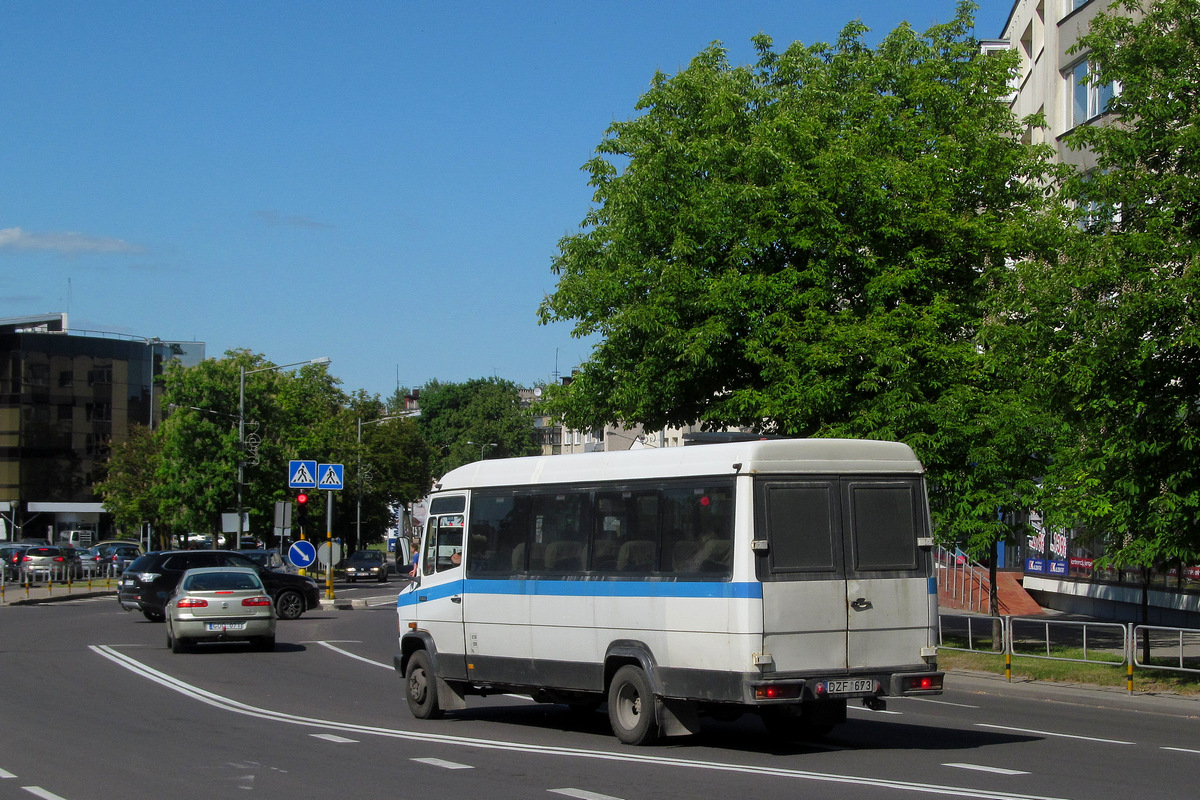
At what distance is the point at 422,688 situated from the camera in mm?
Answer: 14422

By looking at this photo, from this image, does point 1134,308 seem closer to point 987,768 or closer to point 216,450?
point 987,768

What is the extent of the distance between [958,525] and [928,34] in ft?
35.4

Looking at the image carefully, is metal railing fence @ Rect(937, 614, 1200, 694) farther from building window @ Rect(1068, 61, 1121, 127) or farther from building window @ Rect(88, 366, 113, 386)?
building window @ Rect(88, 366, 113, 386)

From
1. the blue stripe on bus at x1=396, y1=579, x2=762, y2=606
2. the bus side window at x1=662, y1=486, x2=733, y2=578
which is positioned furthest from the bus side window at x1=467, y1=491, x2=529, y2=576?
the bus side window at x1=662, y1=486, x2=733, y2=578

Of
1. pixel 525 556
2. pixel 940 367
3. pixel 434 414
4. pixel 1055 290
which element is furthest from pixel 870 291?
pixel 434 414

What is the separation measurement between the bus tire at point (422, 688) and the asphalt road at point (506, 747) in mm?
152

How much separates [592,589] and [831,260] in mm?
13328

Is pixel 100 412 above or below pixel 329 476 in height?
above

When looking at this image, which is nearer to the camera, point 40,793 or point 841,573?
point 40,793

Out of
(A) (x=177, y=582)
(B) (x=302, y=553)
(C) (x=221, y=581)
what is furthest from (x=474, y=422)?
(C) (x=221, y=581)

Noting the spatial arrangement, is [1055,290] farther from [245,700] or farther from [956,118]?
[245,700]

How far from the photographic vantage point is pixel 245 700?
16.2 m

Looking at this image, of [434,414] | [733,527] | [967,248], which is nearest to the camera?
[733,527]

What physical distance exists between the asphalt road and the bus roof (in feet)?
8.14
